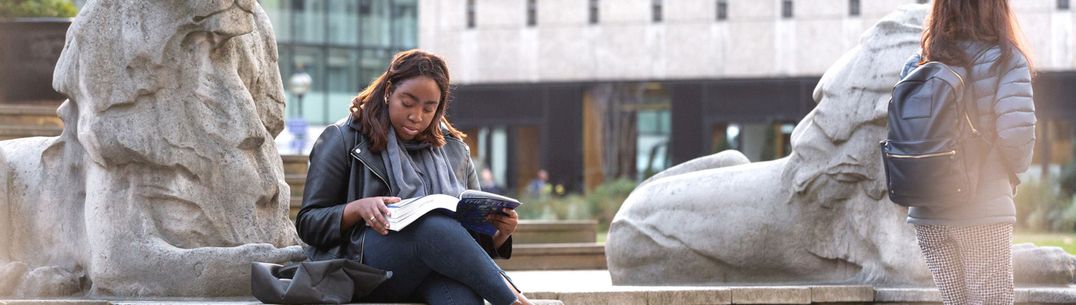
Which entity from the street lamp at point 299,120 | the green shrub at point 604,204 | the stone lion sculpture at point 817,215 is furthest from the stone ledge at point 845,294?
the street lamp at point 299,120

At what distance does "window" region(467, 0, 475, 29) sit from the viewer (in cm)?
5378

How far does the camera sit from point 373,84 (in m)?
6.69

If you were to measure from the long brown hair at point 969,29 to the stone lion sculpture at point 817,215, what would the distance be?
2234mm

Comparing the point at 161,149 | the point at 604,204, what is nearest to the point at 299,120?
the point at 604,204

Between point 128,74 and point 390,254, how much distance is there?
1.86 meters

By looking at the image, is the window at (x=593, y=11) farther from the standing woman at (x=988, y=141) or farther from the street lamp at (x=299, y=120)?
the standing woman at (x=988, y=141)

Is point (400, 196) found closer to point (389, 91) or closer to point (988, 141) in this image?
point (389, 91)

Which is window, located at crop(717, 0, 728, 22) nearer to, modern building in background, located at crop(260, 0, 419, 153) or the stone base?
modern building in background, located at crop(260, 0, 419, 153)

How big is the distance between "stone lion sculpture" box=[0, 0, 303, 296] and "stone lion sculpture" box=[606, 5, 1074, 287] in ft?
9.35

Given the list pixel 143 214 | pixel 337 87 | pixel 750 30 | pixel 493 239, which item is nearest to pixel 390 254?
pixel 493 239

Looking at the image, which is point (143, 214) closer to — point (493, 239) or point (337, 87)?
point (493, 239)

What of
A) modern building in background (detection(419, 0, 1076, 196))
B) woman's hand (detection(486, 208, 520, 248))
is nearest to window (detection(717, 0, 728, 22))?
modern building in background (detection(419, 0, 1076, 196))

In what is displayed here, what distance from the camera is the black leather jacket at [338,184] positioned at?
6508mm

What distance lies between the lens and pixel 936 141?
6.75 m
